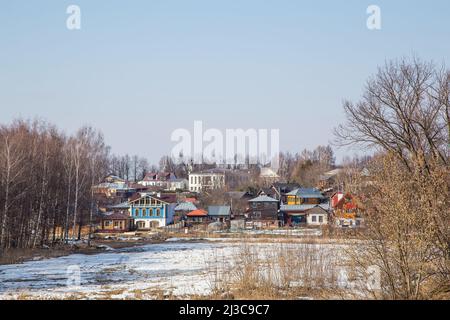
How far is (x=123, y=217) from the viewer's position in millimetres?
54719

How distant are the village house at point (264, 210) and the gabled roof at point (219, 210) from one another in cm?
264

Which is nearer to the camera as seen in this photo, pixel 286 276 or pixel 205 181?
pixel 286 276

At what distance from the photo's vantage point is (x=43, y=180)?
34.9 metres

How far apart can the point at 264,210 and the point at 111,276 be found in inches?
1597

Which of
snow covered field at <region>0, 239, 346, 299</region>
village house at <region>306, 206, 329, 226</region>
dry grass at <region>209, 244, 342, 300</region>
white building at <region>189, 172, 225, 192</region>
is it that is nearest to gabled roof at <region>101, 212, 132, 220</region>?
village house at <region>306, 206, 329, 226</region>

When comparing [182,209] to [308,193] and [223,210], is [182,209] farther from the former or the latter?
[308,193]

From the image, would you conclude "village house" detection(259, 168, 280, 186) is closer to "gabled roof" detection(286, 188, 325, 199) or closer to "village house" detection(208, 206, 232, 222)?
"gabled roof" detection(286, 188, 325, 199)

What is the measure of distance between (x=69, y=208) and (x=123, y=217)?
15.3m

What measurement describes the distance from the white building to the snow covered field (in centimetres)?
4813

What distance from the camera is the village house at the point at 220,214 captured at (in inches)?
2350

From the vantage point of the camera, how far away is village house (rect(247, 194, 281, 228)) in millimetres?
59344

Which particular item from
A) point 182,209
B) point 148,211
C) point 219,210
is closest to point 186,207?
point 182,209
